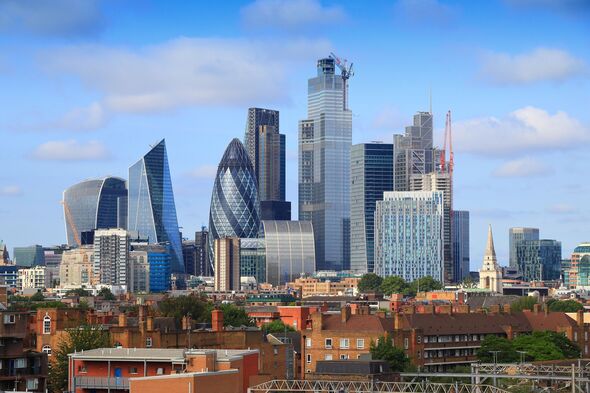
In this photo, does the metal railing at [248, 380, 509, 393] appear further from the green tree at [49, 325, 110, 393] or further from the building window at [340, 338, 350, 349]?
the building window at [340, 338, 350, 349]

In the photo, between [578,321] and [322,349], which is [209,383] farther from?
[578,321]

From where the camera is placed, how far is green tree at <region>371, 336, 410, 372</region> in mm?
110000

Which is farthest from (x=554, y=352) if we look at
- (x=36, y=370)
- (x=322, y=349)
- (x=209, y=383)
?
(x=209, y=383)

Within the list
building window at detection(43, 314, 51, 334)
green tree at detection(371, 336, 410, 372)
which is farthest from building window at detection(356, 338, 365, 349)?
building window at detection(43, 314, 51, 334)

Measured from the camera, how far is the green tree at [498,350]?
406ft

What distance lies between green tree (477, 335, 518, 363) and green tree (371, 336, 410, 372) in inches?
398

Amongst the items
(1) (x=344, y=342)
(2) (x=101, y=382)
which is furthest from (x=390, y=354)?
(2) (x=101, y=382)

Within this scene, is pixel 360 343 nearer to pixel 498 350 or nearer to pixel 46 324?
pixel 498 350

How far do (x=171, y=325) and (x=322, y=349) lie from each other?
12.0 metres

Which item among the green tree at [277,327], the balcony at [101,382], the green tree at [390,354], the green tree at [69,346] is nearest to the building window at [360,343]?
the green tree at [390,354]

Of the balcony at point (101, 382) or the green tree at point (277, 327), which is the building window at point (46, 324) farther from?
the balcony at point (101, 382)

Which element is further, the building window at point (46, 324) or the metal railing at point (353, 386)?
the building window at point (46, 324)

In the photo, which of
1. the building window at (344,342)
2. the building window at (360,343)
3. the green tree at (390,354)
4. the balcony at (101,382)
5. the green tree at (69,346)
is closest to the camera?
the balcony at (101,382)

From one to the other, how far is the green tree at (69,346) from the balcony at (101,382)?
1357cm
